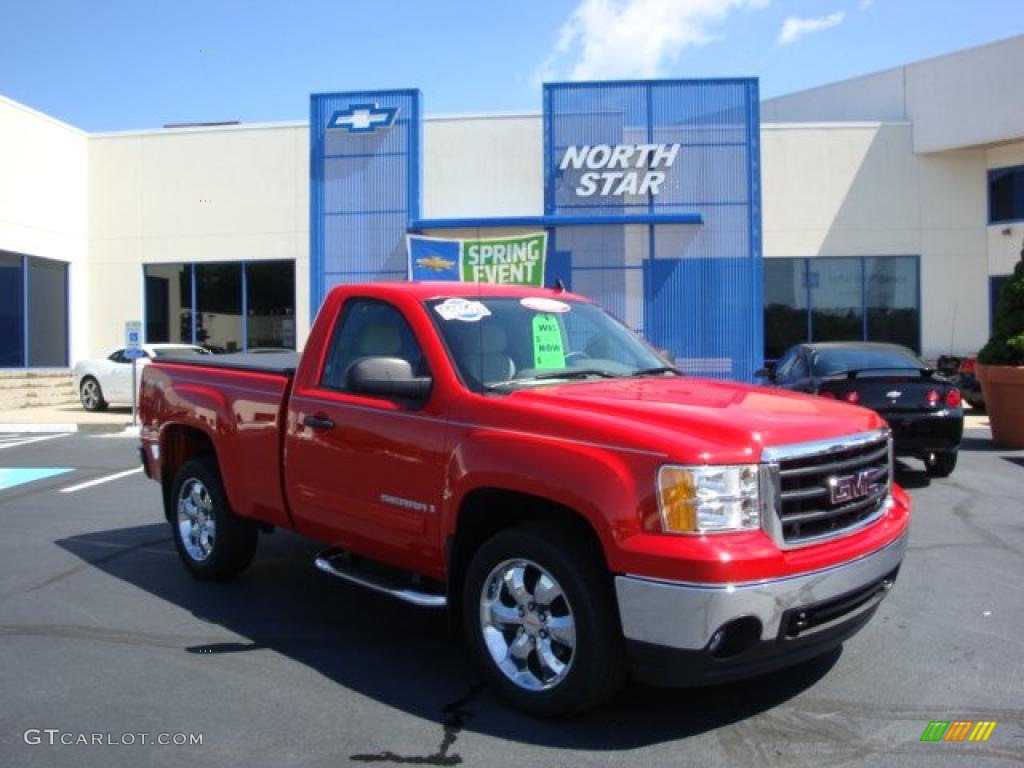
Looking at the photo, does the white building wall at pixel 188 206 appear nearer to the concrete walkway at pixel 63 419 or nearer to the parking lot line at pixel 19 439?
the concrete walkway at pixel 63 419

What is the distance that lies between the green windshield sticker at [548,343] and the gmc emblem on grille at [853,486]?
1476mm

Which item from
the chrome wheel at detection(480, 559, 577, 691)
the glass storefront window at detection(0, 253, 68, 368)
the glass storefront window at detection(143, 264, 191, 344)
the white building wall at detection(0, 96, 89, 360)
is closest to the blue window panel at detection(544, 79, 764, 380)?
the glass storefront window at detection(143, 264, 191, 344)

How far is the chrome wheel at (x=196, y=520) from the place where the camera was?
578 cm

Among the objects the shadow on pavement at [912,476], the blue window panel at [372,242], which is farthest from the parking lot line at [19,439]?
the shadow on pavement at [912,476]

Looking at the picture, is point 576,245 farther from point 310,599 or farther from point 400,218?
point 310,599

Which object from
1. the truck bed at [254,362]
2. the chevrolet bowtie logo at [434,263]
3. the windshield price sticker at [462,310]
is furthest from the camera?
the chevrolet bowtie logo at [434,263]

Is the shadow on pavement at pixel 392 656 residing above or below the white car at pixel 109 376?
below

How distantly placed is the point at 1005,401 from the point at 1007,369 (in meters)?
0.52

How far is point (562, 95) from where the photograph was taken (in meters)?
19.0

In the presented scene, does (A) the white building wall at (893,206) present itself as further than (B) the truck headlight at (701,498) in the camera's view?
Yes

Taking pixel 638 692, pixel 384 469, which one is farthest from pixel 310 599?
pixel 638 692

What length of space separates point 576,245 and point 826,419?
15522mm

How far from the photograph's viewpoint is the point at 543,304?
4.84 m

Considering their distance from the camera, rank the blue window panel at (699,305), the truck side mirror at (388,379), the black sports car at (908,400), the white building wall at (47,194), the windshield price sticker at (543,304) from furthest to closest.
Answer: the white building wall at (47,194)
the blue window panel at (699,305)
the black sports car at (908,400)
the windshield price sticker at (543,304)
the truck side mirror at (388,379)
